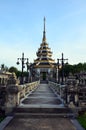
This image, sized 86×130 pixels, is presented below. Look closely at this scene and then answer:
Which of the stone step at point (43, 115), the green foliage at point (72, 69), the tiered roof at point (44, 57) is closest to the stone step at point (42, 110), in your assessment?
the stone step at point (43, 115)

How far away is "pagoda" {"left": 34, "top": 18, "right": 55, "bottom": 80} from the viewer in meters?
139

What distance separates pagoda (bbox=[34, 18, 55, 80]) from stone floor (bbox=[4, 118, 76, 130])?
117m

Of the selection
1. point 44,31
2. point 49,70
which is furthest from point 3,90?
point 44,31

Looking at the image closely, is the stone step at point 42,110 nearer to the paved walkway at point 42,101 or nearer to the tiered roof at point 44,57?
the paved walkway at point 42,101

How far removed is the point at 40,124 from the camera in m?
13.1

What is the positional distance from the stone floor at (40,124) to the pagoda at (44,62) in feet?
385

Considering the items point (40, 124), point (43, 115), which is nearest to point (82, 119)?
point (43, 115)

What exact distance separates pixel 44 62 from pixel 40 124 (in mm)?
130838

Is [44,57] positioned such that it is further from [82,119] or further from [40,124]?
[40,124]

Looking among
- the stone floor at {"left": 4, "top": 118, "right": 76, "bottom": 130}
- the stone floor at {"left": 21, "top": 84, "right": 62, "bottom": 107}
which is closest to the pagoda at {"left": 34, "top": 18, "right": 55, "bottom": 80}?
the stone floor at {"left": 21, "top": 84, "right": 62, "bottom": 107}

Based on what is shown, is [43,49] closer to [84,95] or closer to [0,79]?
[0,79]

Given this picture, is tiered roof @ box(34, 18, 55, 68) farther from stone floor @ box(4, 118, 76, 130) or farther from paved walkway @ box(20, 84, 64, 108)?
stone floor @ box(4, 118, 76, 130)

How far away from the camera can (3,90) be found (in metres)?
17.1

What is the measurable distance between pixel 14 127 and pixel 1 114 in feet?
12.7
